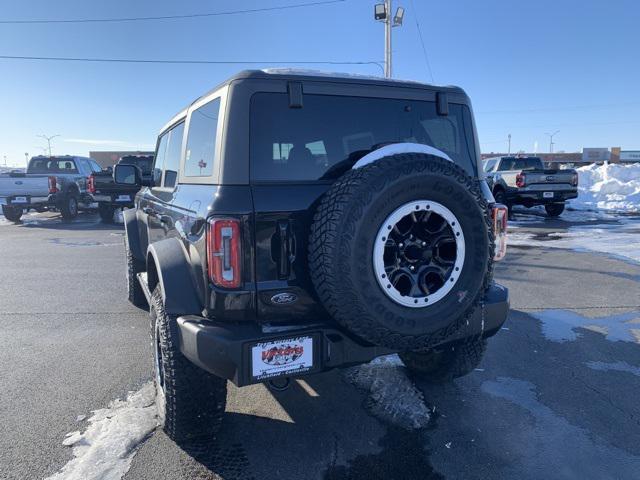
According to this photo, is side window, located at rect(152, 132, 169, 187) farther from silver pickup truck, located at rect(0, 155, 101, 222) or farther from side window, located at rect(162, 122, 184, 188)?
silver pickup truck, located at rect(0, 155, 101, 222)

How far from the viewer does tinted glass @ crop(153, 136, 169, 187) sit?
13.5 ft

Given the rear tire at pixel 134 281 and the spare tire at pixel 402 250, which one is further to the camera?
the rear tire at pixel 134 281

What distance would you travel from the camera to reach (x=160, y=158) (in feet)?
14.6

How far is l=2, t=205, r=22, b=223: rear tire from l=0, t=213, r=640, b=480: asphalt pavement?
1059cm

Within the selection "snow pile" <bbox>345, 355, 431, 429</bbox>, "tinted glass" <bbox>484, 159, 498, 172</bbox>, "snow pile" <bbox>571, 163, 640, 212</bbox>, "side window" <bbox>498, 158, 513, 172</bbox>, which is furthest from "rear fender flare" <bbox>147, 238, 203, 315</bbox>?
"snow pile" <bbox>571, 163, 640, 212</bbox>

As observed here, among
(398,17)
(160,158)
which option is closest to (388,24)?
(398,17)

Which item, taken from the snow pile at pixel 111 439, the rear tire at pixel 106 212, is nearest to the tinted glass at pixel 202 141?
the snow pile at pixel 111 439

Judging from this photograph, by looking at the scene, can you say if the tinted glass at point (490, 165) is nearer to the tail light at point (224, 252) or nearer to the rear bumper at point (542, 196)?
the rear bumper at point (542, 196)

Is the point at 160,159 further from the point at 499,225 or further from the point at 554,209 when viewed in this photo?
the point at 554,209

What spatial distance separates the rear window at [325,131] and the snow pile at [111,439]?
1740mm

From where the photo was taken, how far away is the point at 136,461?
2525mm

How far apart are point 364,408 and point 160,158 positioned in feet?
9.82

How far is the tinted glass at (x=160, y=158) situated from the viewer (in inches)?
161

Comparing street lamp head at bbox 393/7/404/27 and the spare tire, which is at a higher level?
street lamp head at bbox 393/7/404/27
